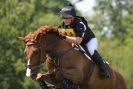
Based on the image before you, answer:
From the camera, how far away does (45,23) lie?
185ft

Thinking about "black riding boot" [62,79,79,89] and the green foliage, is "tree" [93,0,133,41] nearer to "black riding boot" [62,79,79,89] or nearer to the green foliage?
the green foliage

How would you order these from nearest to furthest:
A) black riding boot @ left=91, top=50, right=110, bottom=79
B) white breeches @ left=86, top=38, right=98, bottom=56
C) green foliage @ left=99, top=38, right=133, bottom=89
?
white breeches @ left=86, top=38, right=98, bottom=56
black riding boot @ left=91, top=50, right=110, bottom=79
green foliage @ left=99, top=38, right=133, bottom=89

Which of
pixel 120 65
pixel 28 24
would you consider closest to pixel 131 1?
pixel 120 65

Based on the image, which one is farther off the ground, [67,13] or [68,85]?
[67,13]

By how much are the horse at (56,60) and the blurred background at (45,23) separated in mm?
10563

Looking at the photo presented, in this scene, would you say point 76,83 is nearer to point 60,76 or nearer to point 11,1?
point 60,76

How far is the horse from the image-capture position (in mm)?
17609

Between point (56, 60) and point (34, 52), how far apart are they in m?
0.83

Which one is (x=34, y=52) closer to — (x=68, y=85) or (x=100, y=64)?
(x=68, y=85)

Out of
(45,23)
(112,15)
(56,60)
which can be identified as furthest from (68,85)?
(112,15)

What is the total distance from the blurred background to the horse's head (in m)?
11.3

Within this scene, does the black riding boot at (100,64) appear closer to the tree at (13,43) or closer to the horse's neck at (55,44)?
the horse's neck at (55,44)

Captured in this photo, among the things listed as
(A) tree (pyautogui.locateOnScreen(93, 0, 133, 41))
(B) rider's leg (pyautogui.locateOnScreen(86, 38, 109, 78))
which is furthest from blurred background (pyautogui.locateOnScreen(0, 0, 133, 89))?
(B) rider's leg (pyautogui.locateOnScreen(86, 38, 109, 78))

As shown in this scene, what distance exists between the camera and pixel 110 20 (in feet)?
299
